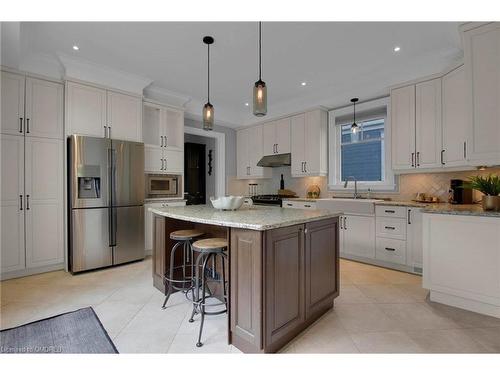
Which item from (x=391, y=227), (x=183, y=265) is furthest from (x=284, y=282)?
(x=391, y=227)

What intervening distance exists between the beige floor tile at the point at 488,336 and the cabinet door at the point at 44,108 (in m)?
4.84

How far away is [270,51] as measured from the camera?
9.87ft

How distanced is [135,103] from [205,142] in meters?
2.50

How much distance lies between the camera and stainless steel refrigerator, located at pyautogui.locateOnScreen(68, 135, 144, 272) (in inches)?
126

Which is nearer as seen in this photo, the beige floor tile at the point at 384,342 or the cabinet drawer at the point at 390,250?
the beige floor tile at the point at 384,342

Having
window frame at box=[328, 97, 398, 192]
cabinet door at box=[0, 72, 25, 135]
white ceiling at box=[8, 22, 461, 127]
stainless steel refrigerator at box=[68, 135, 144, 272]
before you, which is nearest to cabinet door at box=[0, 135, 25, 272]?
cabinet door at box=[0, 72, 25, 135]

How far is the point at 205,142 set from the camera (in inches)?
245

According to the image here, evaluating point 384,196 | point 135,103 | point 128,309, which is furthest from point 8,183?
point 384,196

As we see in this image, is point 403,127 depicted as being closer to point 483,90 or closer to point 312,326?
point 483,90

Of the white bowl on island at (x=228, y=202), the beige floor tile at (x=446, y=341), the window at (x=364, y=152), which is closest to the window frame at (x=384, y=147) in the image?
the window at (x=364, y=152)

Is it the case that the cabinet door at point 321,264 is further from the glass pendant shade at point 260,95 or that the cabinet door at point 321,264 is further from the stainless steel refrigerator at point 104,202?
the stainless steel refrigerator at point 104,202

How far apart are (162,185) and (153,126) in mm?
1047

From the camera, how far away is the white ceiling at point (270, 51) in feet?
8.41

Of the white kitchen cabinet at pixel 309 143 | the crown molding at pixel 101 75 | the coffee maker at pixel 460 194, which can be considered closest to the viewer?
the coffee maker at pixel 460 194
